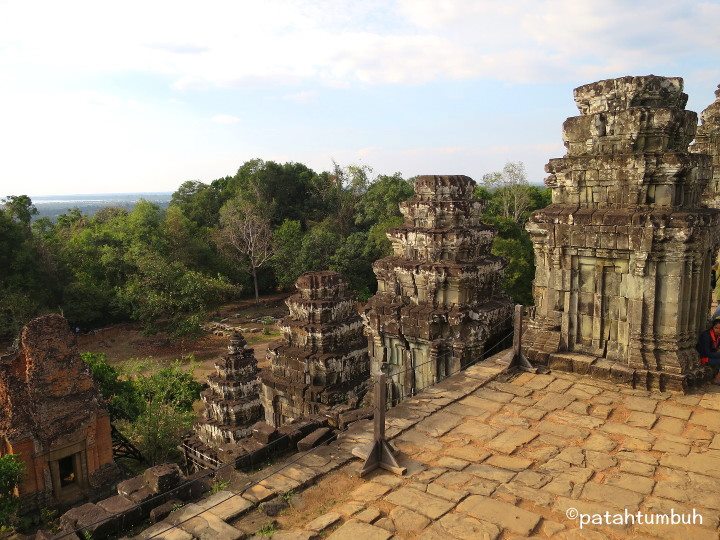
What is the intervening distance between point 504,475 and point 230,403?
32.7 ft

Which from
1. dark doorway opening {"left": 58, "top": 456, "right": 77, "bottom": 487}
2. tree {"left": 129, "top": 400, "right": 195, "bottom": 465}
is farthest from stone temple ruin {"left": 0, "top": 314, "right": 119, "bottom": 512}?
tree {"left": 129, "top": 400, "right": 195, "bottom": 465}

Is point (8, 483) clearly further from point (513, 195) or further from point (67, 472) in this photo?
point (513, 195)

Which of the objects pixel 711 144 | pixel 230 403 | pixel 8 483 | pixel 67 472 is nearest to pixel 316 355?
pixel 230 403

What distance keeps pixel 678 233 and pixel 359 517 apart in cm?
584

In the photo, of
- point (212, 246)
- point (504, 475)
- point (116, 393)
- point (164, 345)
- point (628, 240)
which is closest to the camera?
point (504, 475)

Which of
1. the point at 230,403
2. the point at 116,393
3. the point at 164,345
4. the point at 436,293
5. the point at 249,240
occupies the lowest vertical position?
the point at 164,345

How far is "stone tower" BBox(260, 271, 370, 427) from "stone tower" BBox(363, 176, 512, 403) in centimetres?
189

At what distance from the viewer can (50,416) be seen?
12.9 metres

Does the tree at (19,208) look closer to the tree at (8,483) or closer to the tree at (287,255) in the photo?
the tree at (287,255)

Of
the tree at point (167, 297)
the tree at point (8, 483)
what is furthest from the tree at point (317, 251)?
the tree at point (8, 483)

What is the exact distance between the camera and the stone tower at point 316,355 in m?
12.5

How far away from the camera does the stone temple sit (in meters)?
7.48

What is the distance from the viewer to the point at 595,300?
8180mm

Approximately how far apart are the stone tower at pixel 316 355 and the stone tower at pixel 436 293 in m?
1.89
